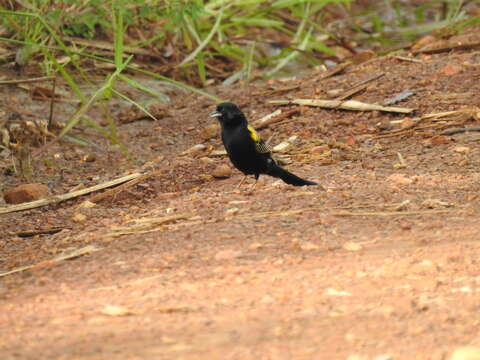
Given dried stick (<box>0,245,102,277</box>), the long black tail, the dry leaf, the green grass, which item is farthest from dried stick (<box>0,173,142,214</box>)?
the dry leaf

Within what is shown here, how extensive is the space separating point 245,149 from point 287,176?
0.23 m

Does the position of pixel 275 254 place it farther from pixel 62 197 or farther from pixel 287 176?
pixel 62 197

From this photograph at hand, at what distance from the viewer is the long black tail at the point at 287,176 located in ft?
12.4

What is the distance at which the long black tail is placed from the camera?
3.77 m

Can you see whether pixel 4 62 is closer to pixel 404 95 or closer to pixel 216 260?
pixel 404 95

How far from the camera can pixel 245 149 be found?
12.8 ft

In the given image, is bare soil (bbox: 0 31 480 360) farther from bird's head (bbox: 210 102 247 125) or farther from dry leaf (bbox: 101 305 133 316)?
bird's head (bbox: 210 102 247 125)

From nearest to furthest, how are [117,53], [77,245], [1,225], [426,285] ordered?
[426,285] → [77,245] → [1,225] → [117,53]

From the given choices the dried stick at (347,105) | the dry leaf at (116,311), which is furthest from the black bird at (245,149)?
the dry leaf at (116,311)

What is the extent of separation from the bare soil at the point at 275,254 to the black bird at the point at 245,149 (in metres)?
0.10

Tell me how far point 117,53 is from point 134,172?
0.73 metres

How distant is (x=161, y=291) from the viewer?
2.49 m

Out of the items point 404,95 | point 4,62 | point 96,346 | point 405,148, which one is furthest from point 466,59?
point 96,346


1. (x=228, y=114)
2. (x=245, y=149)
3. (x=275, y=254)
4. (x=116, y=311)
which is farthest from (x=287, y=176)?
(x=116, y=311)
